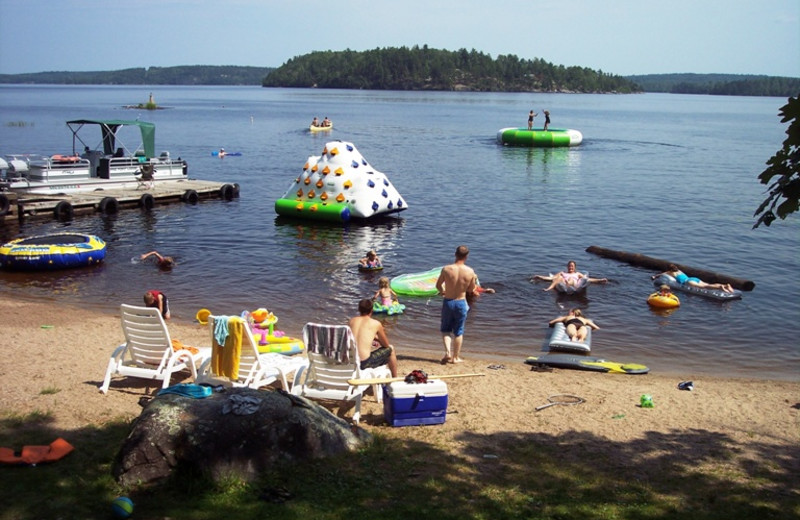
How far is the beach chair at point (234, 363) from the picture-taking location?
368 inches

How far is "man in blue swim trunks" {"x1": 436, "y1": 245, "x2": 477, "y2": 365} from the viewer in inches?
468

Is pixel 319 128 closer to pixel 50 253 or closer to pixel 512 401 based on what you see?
pixel 50 253

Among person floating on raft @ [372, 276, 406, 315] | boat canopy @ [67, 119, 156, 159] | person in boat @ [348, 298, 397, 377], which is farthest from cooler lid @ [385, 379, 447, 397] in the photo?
boat canopy @ [67, 119, 156, 159]

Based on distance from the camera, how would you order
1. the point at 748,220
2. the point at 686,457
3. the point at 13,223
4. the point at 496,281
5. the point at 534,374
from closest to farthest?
the point at 686,457
the point at 534,374
the point at 496,281
the point at 13,223
the point at 748,220

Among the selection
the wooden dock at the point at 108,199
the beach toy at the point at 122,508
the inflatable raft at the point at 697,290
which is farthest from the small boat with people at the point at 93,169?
the beach toy at the point at 122,508

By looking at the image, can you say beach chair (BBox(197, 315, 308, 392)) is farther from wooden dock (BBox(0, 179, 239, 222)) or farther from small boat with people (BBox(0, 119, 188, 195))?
small boat with people (BBox(0, 119, 188, 195))

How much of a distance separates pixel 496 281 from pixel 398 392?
40.6ft

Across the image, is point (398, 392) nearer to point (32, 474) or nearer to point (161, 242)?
point (32, 474)

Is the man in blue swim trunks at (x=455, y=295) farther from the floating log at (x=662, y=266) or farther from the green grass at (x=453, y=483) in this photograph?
the floating log at (x=662, y=266)

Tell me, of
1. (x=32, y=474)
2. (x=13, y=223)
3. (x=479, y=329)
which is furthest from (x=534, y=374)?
(x=13, y=223)

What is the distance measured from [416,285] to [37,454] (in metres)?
12.1

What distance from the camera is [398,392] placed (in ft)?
28.4

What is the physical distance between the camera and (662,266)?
21844 mm

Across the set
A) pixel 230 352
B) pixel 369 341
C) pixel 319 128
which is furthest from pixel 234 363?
pixel 319 128
